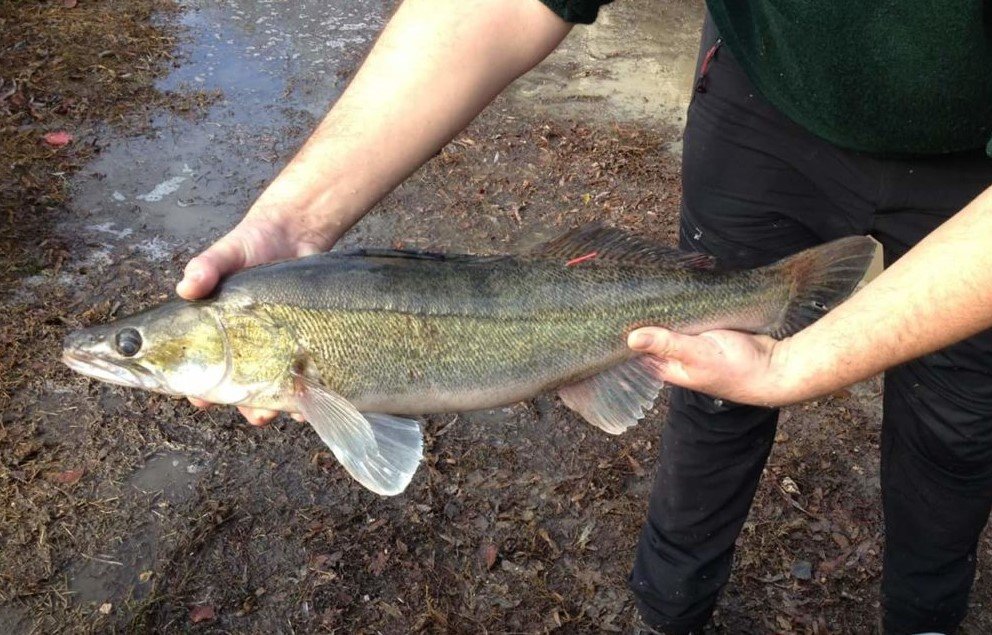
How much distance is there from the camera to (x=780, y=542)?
13.0 feet

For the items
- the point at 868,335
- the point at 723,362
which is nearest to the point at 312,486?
the point at 723,362

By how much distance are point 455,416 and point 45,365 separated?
2.15 metres

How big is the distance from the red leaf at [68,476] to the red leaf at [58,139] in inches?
133

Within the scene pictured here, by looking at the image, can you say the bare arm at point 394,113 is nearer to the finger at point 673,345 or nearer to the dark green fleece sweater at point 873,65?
the dark green fleece sweater at point 873,65

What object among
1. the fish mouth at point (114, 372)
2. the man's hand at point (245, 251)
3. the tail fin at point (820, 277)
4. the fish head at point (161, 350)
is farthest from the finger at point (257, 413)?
the tail fin at point (820, 277)

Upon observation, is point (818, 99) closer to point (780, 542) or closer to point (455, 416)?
point (780, 542)

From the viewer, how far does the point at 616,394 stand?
275 centimetres

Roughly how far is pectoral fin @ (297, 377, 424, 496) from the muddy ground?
1.27m

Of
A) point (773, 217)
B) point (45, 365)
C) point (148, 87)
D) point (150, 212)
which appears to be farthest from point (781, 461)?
point (148, 87)

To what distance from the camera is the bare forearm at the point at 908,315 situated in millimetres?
1998

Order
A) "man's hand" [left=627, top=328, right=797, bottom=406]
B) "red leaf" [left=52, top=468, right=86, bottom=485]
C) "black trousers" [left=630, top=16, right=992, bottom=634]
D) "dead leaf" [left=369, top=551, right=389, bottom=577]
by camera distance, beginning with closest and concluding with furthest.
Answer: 1. "man's hand" [left=627, top=328, right=797, bottom=406]
2. "black trousers" [left=630, top=16, right=992, bottom=634]
3. "dead leaf" [left=369, top=551, right=389, bottom=577]
4. "red leaf" [left=52, top=468, right=86, bottom=485]

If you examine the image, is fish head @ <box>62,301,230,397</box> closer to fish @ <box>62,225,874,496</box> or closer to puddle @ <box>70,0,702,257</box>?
fish @ <box>62,225,874,496</box>

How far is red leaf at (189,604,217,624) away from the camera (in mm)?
3441

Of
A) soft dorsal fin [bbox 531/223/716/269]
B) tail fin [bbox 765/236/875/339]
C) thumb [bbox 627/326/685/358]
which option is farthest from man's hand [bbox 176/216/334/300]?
tail fin [bbox 765/236/875/339]
